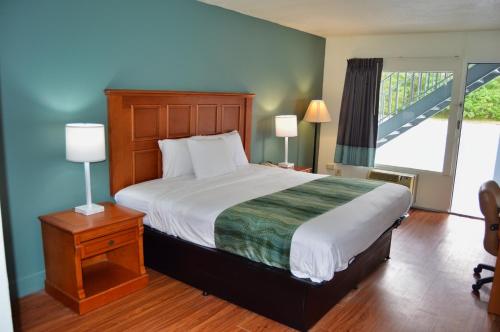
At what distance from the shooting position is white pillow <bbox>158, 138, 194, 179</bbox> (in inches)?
139

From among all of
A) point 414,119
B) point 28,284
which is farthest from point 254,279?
point 414,119

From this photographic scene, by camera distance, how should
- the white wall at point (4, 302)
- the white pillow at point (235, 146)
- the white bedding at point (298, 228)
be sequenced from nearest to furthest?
the white wall at point (4, 302)
the white bedding at point (298, 228)
the white pillow at point (235, 146)

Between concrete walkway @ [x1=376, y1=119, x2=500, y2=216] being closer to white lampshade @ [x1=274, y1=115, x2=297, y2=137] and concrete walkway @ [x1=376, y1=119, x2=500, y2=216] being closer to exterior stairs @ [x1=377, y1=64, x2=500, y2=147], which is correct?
exterior stairs @ [x1=377, y1=64, x2=500, y2=147]

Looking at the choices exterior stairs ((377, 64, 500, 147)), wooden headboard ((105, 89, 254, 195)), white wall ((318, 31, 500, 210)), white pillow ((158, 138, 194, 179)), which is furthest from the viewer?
exterior stairs ((377, 64, 500, 147))

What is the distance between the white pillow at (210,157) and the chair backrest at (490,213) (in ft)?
7.15

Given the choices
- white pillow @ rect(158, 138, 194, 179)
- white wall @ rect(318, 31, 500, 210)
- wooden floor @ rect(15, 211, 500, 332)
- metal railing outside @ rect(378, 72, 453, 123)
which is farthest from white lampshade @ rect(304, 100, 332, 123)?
wooden floor @ rect(15, 211, 500, 332)

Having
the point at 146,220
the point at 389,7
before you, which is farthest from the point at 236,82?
the point at 146,220

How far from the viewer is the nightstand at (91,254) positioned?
2562 millimetres

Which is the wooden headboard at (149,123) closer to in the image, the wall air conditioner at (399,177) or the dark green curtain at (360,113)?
the dark green curtain at (360,113)

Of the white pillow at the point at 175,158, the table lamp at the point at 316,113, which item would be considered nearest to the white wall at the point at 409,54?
the table lamp at the point at 316,113

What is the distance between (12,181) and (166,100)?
145 centimetres

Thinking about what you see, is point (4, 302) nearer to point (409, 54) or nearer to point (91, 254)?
Result: point (91, 254)

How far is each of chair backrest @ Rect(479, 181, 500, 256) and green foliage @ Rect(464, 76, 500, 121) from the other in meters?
2.72

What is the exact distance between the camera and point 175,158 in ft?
11.7
